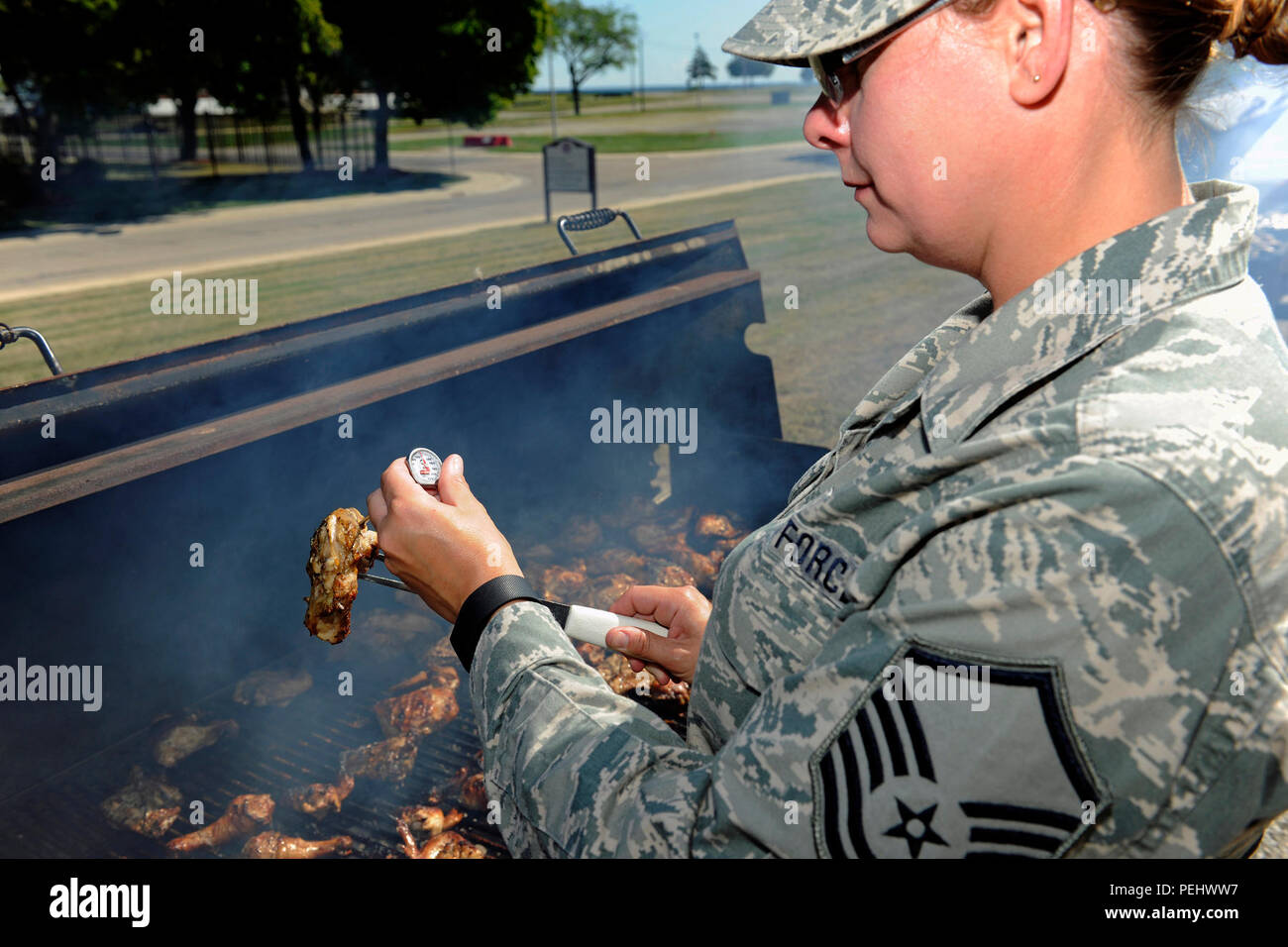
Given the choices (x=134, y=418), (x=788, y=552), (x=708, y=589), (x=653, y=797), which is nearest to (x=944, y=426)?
(x=788, y=552)

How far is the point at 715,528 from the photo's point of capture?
3.75 m

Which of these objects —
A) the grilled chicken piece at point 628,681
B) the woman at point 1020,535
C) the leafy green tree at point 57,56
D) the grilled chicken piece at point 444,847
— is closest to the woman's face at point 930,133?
the woman at point 1020,535

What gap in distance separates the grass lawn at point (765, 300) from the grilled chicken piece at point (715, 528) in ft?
7.05

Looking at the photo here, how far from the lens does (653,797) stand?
1.04m

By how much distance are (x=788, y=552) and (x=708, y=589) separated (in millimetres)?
2263

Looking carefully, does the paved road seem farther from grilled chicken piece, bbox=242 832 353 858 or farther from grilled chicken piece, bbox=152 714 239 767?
grilled chicken piece, bbox=242 832 353 858

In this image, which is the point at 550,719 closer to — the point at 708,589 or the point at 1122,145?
the point at 1122,145

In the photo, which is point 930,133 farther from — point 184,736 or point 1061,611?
point 184,736

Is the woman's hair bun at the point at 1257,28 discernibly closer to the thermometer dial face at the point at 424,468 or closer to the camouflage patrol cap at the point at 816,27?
the camouflage patrol cap at the point at 816,27

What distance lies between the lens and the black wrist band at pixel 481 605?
51.5 inches

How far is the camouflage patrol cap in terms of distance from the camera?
0.96 meters

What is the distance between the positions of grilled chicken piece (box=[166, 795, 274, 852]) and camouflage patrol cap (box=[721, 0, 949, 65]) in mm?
2044

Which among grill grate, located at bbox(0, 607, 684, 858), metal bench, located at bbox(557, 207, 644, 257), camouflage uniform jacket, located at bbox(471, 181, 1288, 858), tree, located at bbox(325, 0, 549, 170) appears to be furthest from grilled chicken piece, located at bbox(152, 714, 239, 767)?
tree, located at bbox(325, 0, 549, 170)

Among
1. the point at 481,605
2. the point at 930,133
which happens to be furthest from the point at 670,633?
the point at 930,133
